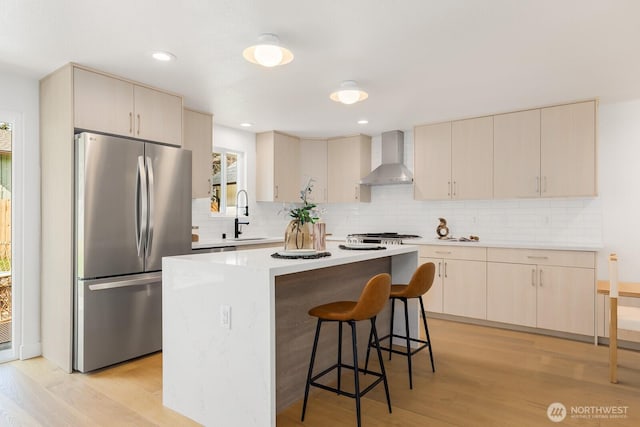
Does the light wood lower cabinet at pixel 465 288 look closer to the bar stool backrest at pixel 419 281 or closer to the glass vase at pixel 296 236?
the bar stool backrest at pixel 419 281

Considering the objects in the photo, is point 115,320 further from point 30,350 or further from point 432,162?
point 432,162

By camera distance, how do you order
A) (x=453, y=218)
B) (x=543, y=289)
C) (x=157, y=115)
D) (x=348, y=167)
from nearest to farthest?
A: (x=157, y=115), (x=543, y=289), (x=453, y=218), (x=348, y=167)

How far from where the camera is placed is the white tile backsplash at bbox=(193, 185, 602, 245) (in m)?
4.52

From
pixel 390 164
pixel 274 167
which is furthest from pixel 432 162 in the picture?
pixel 274 167

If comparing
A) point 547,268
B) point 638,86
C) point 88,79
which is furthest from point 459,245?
point 88,79

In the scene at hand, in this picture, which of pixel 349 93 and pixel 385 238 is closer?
pixel 349 93

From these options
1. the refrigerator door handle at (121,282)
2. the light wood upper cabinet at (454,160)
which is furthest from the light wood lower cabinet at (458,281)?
the refrigerator door handle at (121,282)

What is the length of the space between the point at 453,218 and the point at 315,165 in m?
2.18

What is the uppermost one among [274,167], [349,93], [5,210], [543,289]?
[349,93]

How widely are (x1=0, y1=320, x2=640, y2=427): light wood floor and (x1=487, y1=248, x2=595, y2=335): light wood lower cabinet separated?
425mm

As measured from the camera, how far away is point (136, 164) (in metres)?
3.39

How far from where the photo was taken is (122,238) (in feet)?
10.9

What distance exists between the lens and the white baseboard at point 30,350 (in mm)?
3410

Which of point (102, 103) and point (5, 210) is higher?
point (102, 103)
